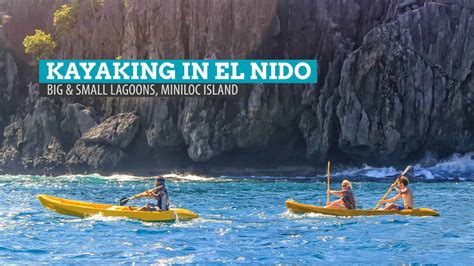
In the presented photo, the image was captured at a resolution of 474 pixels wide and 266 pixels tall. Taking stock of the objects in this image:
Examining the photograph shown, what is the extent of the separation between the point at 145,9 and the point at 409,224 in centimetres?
5200

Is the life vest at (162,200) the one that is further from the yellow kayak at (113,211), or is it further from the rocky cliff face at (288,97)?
the rocky cliff face at (288,97)

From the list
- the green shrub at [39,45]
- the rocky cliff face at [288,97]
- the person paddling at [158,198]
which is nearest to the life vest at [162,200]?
the person paddling at [158,198]

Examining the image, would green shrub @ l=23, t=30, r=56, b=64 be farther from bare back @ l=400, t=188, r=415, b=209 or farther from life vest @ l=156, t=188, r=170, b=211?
bare back @ l=400, t=188, r=415, b=209

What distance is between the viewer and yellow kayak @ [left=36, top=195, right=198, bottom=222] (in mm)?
27109

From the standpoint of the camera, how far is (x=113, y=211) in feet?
90.5

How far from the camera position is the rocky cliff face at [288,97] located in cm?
6319

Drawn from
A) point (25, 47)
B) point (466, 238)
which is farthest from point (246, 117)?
point (466, 238)

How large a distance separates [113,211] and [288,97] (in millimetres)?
41762

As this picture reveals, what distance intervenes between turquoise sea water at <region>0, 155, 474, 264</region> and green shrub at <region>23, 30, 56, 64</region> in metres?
43.1

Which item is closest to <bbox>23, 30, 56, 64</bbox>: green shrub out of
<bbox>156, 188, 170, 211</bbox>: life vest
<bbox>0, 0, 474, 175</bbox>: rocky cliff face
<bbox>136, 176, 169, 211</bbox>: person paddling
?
<bbox>0, 0, 474, 175</bbox>: rocky cliff face

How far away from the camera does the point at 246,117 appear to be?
66.4 metres

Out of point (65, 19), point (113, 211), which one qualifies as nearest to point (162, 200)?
point (113, 211)

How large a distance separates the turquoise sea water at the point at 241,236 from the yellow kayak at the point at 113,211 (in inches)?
13.7

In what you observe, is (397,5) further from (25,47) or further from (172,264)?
(172,264)
